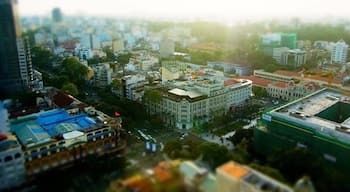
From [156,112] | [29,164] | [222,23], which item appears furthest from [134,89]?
[222,23]

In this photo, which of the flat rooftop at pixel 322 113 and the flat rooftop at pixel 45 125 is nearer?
the flat rooftop at pixel 322 113

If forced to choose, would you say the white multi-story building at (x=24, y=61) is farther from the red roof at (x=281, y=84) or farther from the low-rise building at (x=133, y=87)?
the red roof at (x=281, y=84)

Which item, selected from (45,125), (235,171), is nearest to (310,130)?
(235,171)

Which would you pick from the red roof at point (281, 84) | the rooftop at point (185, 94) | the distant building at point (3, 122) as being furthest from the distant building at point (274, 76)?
the distant building at point (3, 122)

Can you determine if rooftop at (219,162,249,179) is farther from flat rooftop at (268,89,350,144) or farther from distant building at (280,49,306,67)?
distant building at (280,49,306,67)

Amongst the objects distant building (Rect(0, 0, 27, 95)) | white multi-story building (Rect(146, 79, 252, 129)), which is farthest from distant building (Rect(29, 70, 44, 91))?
white multi-story building (Rect(146, 79, 252, 129))

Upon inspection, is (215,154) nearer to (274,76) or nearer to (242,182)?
(242,182)
